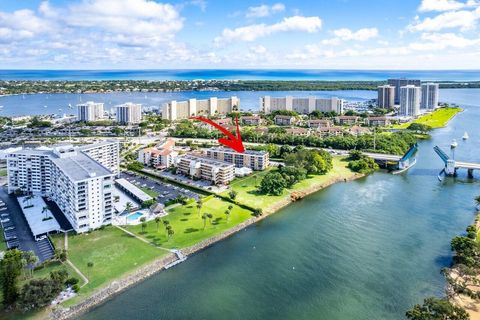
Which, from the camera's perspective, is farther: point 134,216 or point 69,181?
point 134,216

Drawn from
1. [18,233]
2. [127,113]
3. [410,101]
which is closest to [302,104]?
[410,101]

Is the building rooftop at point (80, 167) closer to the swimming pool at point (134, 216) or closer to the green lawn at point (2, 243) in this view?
the swimming pool at point (134, 216)

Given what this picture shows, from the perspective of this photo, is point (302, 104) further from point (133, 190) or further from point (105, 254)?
point (105, 254)

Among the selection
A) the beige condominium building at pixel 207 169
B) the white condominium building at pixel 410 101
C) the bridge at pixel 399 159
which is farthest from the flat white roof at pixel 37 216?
the white condominium building at pixel 410 101

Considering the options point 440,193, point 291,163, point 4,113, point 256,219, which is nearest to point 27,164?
point 256,219

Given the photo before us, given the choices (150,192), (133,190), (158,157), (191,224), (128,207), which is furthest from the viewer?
(158,157)

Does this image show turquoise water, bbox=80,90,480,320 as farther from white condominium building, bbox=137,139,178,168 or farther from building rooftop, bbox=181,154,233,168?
white condominium building, bbox=137,139,178,168

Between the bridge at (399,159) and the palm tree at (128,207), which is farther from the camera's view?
the bridge at (399,159)
